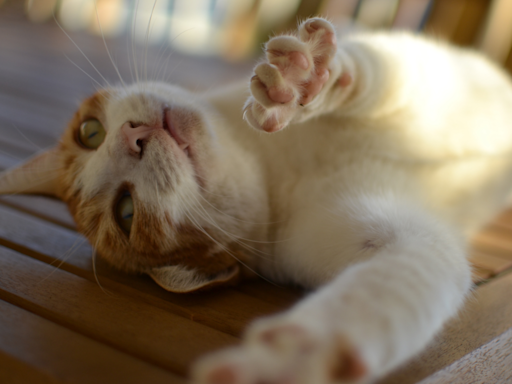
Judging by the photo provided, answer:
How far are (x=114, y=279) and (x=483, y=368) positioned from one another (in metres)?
1.05

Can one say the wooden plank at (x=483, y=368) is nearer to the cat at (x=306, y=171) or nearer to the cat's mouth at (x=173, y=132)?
the cat at (x=306, y=171)

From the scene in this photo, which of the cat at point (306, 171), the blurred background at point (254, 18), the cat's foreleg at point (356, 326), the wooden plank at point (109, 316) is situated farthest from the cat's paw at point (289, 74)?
the blurred background at point (254, 18)

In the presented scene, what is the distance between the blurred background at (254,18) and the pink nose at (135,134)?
4.94 feet

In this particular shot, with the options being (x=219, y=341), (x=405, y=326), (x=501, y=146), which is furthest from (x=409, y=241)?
(x=501, y=146)

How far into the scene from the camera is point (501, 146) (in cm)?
163

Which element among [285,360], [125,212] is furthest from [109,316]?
[285,360]

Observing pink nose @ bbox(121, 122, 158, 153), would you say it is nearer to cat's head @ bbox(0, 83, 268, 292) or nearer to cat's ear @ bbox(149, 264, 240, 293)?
cat's head @ bbox(0, 83, 268, 292)

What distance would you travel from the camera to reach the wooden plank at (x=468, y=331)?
908 millimetres

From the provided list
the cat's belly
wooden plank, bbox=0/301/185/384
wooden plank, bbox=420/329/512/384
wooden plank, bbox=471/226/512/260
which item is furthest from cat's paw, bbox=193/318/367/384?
wooden plank, bbox=471/226/512/260

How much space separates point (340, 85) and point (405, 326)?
2.72 feet

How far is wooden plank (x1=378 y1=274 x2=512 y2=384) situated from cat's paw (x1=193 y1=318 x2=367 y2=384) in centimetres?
37

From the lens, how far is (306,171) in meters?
1.49

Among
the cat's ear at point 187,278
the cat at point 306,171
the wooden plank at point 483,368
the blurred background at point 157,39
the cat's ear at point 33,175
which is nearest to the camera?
Answer: the wooden plank at point 483,368

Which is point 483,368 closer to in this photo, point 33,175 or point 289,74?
point 289,74
